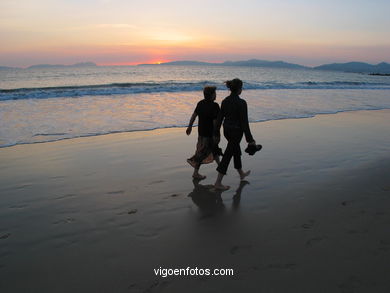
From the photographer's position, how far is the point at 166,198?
456cm

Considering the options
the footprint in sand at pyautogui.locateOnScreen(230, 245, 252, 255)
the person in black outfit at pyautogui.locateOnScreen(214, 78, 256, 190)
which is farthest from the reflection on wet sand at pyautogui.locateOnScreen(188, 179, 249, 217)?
the footprint in sand at pyautogui.locateOnScreen(230, 245, 252, 255)

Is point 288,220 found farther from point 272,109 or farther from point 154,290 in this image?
point 272,109

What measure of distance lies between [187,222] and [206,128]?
203 cm

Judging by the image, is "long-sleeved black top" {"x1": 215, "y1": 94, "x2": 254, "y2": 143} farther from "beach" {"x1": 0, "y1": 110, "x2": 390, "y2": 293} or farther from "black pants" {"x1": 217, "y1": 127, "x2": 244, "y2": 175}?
"beach" {"x1": 0, "y1": 110, "x2": 390, "y2": 293}

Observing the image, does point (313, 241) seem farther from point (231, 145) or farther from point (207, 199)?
point (231, 145)

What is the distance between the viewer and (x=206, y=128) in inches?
210

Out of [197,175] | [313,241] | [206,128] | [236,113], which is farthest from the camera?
[197,175]

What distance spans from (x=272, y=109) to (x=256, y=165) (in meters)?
8.78

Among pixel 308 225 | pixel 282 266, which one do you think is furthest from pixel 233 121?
pixel 282 266

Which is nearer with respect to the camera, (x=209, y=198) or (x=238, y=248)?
(x=238, y=248)

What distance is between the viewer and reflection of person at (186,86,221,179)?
17.0ft

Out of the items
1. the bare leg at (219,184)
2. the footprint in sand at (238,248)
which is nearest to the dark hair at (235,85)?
the bare leg at (219,184)

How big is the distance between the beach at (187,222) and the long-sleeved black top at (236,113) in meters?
1.05

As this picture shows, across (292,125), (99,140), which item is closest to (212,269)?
(99,140)
